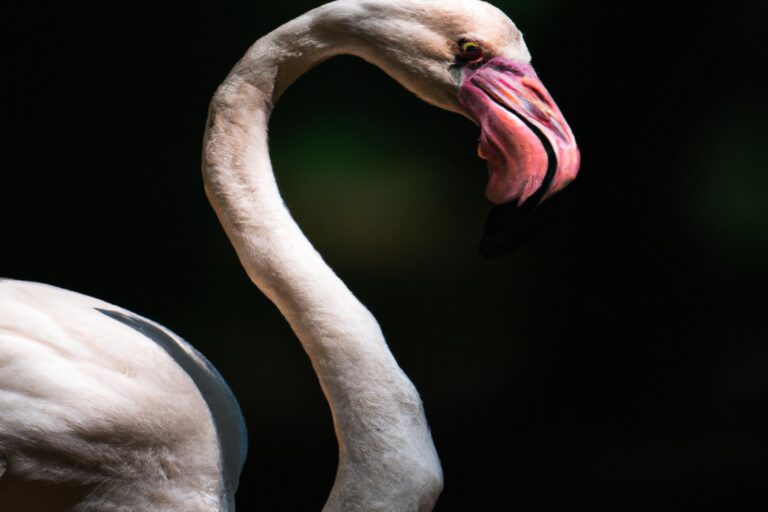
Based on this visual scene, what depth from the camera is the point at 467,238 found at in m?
2.37

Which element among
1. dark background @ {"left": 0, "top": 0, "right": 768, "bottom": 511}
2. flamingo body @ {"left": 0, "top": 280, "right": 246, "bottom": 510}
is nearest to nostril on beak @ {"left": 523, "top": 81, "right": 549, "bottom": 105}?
flamingo body @ {"left": 0, "top": 280, "right": 246, "bottom": 510}

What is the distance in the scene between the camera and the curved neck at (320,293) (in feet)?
4.25

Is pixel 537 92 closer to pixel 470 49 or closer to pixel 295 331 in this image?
pixel 470 49

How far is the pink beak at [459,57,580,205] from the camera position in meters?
1.24

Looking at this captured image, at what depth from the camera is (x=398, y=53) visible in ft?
4.45

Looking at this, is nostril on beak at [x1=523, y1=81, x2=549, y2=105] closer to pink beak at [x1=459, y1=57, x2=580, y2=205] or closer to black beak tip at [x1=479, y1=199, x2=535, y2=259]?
pink beak at [x1=459, y1=57, x2=580, y2=205]

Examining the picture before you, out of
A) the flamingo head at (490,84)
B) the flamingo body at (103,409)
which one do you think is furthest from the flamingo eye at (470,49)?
the flamingo body at (103,409)

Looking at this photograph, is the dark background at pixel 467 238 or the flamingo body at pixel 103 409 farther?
the dark background at pixel 467 238

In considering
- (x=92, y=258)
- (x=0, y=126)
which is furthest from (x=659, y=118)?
(x=0, y=126)

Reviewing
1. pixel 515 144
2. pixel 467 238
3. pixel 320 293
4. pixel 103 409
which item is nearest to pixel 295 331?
pixel 320 293

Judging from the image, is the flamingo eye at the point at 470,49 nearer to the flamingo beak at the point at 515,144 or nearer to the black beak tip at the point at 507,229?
the flamingo beak at the point at 515,144

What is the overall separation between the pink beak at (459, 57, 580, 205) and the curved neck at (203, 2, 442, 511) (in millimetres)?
207

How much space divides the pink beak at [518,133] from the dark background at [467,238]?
943mm

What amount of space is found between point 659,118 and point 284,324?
40.5 inches
